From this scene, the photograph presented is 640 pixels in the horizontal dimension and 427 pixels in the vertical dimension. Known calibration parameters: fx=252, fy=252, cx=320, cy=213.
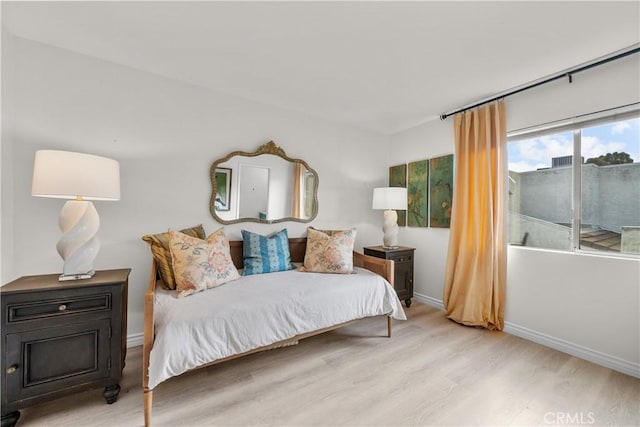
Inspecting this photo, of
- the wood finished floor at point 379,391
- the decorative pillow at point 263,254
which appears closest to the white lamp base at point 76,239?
the wood finished floor at point 379,391

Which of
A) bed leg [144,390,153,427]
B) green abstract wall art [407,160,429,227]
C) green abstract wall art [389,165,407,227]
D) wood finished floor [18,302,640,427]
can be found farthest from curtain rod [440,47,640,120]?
bed leg [144,390,153,427]

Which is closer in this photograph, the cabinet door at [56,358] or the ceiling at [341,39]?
the cabinet door at [56,358]

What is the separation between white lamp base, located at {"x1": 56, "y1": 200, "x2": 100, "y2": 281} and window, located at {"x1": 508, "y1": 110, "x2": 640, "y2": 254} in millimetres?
3478

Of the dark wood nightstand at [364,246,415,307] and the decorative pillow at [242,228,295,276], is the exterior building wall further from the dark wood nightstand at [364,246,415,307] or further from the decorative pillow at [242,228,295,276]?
the decorative pillow at [242,228,295,276]

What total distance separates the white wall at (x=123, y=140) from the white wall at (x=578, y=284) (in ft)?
7.48

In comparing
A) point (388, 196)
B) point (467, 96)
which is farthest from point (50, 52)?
point (467, 96)

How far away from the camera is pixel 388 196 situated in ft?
9.97

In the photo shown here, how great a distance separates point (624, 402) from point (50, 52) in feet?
14.7

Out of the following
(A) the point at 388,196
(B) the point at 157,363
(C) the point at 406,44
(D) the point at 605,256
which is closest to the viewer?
(B) the point at 157,363

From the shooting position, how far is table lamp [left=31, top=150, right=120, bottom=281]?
4.62ft

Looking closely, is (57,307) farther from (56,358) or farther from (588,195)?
(588,195)

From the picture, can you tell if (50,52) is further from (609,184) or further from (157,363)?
(609,184)

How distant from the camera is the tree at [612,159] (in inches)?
74.7

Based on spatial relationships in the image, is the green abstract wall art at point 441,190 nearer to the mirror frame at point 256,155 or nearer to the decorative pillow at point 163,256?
the mirror frame at point 256,155
